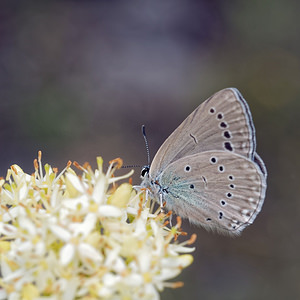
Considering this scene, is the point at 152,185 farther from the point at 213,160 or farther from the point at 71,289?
the point at 71,289

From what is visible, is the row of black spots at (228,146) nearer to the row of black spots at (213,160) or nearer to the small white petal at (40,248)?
the row of black spots at (213,160)

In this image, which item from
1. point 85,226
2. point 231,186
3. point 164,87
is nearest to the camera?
point 85,226

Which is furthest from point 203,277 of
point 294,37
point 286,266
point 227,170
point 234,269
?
point 294,37

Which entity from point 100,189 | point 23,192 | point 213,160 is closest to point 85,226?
point 100,189

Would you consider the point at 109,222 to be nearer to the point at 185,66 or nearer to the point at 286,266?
the point at 286,266

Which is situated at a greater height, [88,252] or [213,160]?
[213,160]

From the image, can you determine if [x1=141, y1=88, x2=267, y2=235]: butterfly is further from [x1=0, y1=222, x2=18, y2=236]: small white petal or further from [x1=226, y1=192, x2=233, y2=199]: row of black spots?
[x1=0, y1=222, x2=18, y2=236]: small white petal

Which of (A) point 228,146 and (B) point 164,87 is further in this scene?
(B) point 164,87
